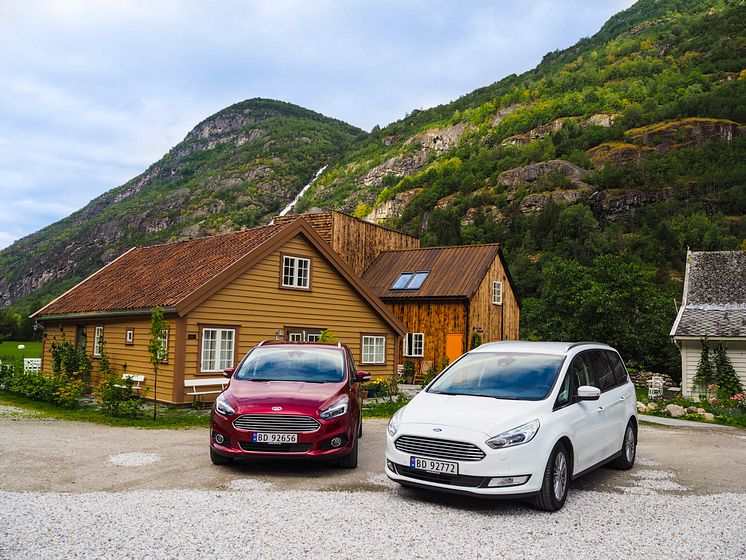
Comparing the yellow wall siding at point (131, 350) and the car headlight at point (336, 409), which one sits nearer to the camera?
the car headlight at point (336, 409)

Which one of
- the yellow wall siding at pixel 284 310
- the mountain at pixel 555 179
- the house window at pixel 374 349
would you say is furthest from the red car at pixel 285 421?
the mountain at pixel 555 179

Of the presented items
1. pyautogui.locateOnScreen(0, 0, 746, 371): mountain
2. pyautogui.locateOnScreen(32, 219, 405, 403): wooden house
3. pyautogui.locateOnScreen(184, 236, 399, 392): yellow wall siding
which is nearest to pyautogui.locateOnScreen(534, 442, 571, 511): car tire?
pyautogui.locateOnScreen(32, 219, 405, 403): wooden house

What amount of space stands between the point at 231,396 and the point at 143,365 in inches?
410

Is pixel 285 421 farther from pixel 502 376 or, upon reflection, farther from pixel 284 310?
pixel 284 310

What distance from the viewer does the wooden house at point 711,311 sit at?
2245cm

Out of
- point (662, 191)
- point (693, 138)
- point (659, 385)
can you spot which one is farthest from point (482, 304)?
point (693, 138)

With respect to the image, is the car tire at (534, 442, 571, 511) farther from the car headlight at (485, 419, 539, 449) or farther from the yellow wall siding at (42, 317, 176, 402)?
Result: the yellow wall siding at (42, 317, 176, 402)

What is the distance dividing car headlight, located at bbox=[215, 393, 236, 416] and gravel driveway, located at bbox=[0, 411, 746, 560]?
0.78m

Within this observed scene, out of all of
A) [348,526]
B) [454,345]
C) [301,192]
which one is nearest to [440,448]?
[348,526]

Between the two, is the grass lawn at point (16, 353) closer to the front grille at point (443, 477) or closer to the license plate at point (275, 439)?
the license plate at point (275, 439)

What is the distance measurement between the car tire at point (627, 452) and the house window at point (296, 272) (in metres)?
12.4

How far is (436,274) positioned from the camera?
30.6 metres

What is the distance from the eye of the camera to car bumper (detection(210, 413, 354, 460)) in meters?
7.92

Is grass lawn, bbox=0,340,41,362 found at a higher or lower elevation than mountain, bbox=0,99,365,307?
lower
